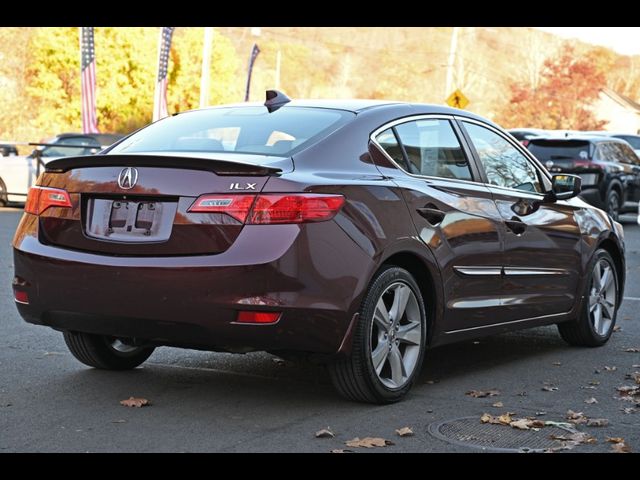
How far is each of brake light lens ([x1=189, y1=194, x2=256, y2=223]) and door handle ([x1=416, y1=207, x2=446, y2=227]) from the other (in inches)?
46.8

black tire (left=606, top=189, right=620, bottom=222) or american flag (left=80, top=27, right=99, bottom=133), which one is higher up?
american flag (left=80, top=27, right=99, bottom=133)

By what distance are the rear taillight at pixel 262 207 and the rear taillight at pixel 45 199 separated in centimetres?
82

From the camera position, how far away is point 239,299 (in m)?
5.64

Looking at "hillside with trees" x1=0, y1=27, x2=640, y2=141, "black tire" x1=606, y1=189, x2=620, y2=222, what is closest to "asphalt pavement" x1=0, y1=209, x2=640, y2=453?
"black tire" x1=606, y1=189, x2=620, y2=222

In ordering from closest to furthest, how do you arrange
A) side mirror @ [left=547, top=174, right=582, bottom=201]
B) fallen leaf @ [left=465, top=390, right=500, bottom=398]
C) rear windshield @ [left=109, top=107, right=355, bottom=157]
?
rear windshield @ [left=109, top=107, right=355, bottom=157], fallen leaf @ [left=465, top=390, right=500, bottom=398], side mirror @ [left=547, top=174, right=582, bottom=201]

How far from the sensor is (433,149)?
7000 mm

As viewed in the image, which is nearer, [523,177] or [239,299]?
[239,299]

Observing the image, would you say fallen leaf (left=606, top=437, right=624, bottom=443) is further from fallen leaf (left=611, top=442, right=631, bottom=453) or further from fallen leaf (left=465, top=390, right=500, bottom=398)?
fallen leaf (left=465, top=390, right=500, bottom=398)

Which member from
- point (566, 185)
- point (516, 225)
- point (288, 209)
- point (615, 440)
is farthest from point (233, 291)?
point (566, 185)

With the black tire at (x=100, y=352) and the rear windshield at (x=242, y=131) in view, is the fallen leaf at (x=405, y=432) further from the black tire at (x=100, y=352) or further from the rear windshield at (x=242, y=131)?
the black tire at (x=100, y=352)

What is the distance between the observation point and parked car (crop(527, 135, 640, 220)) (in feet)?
73.3

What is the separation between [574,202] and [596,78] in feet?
292
